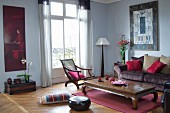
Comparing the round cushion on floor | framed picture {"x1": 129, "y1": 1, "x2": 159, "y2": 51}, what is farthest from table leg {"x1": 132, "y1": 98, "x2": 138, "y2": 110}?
framed picture {"x1": 129, "y1": 1, "x2": 159, "y2": 51}

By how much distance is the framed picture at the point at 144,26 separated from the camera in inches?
249

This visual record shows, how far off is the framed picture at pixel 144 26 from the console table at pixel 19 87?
3.84 meters

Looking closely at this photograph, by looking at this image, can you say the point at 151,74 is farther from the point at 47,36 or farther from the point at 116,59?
the point at 47,36

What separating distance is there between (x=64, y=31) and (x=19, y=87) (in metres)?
2.55

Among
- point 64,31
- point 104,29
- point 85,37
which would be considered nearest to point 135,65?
point 85,37

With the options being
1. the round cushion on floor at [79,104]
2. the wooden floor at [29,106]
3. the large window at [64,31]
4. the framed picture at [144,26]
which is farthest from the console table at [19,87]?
the framed picture at [144,26]

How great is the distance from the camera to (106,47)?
8.12 meters

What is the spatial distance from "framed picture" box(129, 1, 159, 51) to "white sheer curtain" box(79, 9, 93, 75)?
1.58m

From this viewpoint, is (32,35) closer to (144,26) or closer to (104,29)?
(104,29)

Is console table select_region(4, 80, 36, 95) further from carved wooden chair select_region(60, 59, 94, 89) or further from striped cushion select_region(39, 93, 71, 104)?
striped cushion select_region(39, 93, 71, 104)

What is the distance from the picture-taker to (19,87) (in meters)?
5.41

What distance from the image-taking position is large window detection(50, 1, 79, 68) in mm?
6648

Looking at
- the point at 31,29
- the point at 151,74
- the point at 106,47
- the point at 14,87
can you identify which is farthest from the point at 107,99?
the point at 106,47

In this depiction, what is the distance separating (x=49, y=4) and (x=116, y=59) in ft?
11.1
